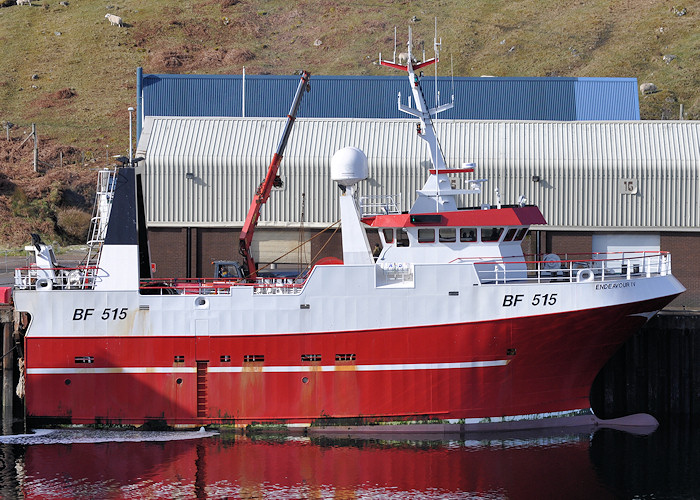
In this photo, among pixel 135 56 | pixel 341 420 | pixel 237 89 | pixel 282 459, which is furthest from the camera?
pixel 135 56

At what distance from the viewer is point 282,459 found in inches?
917

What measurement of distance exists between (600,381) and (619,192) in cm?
840

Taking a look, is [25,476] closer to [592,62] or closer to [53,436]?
[53,436]

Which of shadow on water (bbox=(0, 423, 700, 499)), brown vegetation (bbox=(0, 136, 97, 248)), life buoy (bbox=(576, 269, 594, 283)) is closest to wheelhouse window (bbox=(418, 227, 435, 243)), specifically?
life buoy (bbox=(576, 269, 594, 283))

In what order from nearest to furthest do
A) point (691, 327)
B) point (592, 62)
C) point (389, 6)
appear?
point (691, 327) → point (592, 62) → point (389, 6)

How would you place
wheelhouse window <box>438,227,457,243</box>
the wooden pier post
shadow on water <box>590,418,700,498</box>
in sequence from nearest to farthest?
shadow on water <box>590,418,700,498</box> < wheelhouse window <box>438,227,457,243</box> < the wooden pier post

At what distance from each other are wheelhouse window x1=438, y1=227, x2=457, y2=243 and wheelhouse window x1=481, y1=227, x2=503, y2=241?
0.82 meters

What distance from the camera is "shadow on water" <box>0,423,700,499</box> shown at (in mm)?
21094

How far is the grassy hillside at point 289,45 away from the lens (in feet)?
221

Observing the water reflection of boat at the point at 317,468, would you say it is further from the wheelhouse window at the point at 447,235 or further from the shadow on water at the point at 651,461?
the wheelhouse window at the point at 447,235

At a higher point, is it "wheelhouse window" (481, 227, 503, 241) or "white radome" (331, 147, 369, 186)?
"white radome" (331, 147, 369, 186)

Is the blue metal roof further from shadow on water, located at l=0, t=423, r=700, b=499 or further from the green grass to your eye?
shadow on water, located at l=0, t=423, r=700, b=499

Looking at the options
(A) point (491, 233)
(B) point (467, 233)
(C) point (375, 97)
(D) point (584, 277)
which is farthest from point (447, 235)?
(C) point (375, 97)

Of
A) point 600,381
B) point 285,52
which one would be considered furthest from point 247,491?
point 285,52
